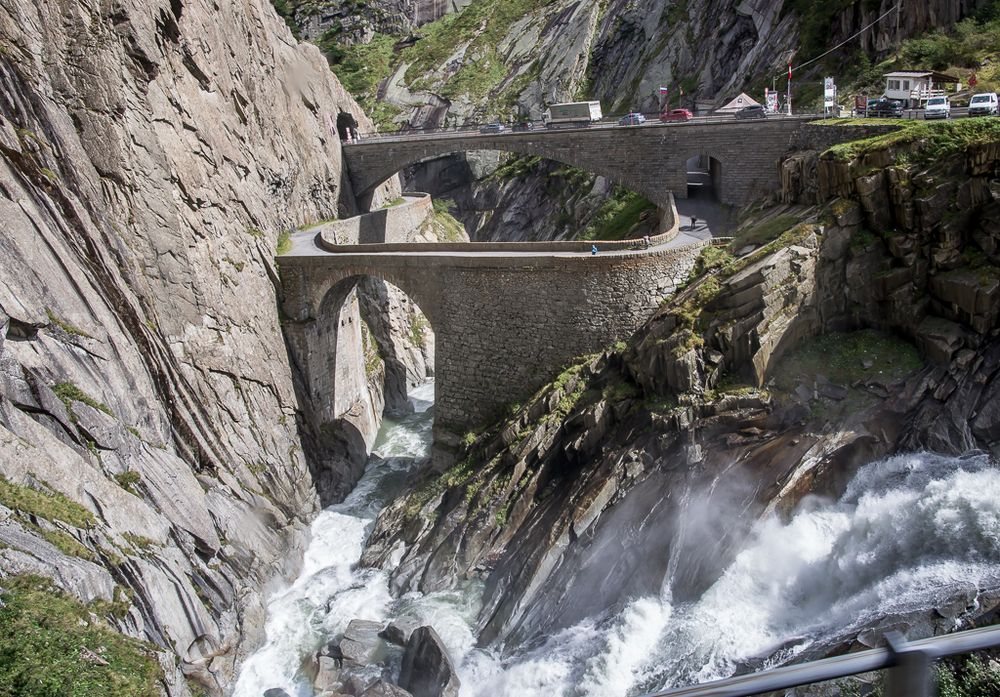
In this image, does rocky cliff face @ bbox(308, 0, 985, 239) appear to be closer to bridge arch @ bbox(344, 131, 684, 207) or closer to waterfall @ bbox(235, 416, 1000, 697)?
bridge arch @ bbox(344, 131, 684, 207)

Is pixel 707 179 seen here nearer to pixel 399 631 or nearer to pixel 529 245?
pixel 529 245

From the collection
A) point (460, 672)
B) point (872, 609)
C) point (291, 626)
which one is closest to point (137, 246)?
point (291, 626)

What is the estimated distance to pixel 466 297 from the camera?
3250 cm

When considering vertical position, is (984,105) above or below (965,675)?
above

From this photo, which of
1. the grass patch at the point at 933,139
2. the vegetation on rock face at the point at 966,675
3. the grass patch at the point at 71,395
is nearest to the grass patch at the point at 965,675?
the vegetation on rock face at the point at 966,675

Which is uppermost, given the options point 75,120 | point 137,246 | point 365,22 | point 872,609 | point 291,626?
point 365,22

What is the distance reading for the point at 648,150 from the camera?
40875 millimetres

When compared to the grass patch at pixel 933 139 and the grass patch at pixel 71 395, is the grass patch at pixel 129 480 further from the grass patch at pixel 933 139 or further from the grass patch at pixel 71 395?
the grass patch at pixel 933 139

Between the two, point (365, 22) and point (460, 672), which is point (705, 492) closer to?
point (460, 672)

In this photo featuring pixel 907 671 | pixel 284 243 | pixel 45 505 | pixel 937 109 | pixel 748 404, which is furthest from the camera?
pixel 284 243

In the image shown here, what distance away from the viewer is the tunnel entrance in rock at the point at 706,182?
40.9 metres

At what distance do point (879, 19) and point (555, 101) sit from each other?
3373 centimetres

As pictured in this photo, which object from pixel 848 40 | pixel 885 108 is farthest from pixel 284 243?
pixel 848 40

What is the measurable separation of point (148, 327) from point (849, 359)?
24.9 m
